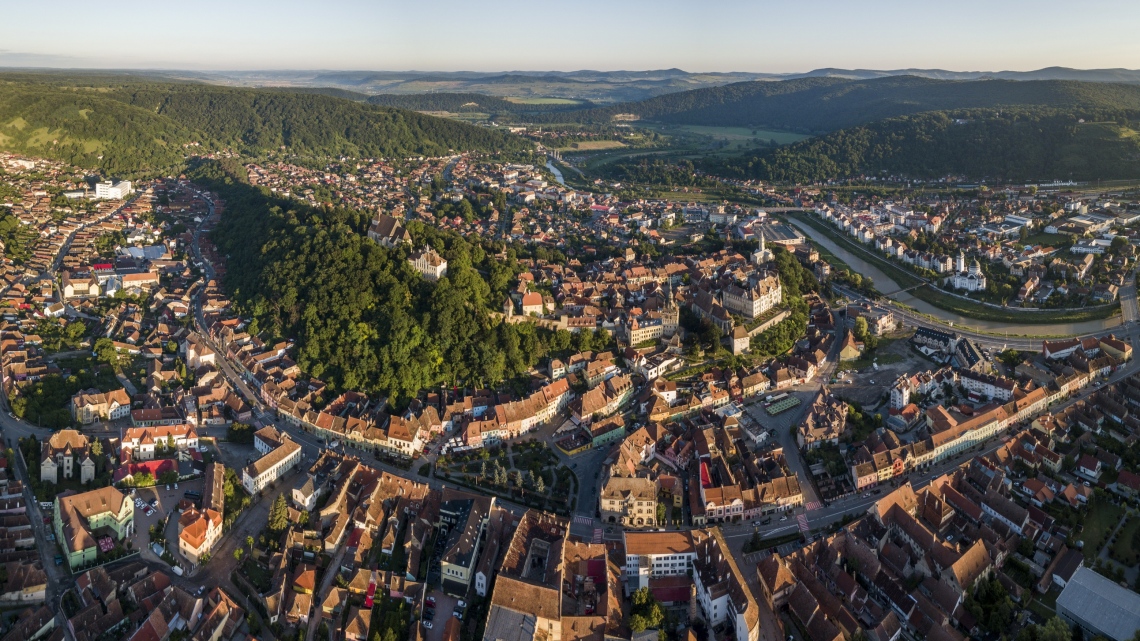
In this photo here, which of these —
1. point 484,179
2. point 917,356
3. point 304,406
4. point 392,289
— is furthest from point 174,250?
point 917,356

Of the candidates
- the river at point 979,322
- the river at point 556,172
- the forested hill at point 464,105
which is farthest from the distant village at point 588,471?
the forested hill at point 464,105

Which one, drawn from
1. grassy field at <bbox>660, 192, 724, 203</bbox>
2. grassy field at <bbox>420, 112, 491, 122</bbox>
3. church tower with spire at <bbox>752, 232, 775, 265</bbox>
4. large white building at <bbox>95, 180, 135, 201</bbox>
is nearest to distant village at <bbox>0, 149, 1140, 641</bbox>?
church tower with spire at <bbox>752, 232, 775, 265</bbox>

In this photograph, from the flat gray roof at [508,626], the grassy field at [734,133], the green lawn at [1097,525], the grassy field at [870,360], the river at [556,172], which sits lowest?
the grassy field at [734,133]

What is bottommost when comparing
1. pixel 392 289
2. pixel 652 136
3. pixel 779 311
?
pixel 652 136

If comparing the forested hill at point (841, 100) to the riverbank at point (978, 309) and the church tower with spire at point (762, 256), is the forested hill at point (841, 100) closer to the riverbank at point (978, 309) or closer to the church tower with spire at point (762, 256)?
the riverbank at point (978, 309)

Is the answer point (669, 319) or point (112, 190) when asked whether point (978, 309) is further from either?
point (112, 190)

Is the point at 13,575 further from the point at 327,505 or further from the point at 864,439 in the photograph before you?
the point at 864,439
